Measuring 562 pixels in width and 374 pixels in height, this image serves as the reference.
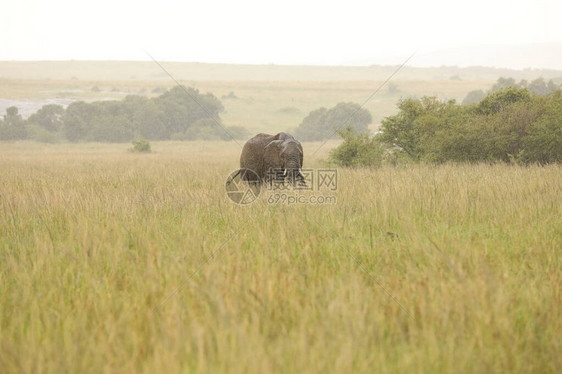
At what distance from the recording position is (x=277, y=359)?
2.60 metres

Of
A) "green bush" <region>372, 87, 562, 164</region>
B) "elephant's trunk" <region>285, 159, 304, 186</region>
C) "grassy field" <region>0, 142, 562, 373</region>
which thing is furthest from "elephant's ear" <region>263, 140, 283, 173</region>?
"green bush" <region>372, 87, 562, 164</region>

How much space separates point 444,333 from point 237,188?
6277 millimetres

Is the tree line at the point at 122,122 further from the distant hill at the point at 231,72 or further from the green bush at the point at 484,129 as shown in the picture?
the distant hill at the point at 231,72

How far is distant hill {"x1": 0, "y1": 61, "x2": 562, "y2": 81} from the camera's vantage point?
14312cm

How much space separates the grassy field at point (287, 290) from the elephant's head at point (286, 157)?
3.41 ft

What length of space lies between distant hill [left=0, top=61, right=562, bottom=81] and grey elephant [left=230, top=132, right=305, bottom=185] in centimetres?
13396

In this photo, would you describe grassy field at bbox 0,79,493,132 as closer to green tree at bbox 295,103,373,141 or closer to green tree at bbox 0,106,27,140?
green tree at bbox 295,103,373,141

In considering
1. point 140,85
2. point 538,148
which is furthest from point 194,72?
point 538,148

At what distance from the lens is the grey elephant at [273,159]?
7.60m

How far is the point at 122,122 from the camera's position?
51.5 meters

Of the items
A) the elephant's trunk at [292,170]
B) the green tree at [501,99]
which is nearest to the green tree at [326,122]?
the green tree at [501,99]

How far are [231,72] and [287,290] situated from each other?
512 ft

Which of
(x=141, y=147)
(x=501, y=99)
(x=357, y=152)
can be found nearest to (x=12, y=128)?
(x=141, y=147)

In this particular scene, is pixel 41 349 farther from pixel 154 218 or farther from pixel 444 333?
pixel 154 218
